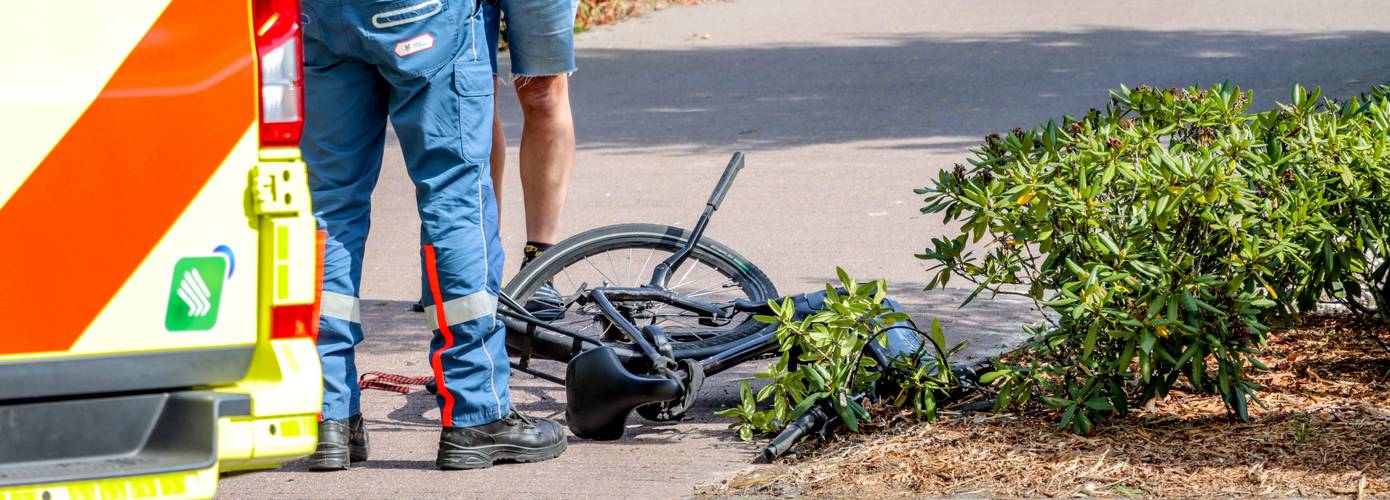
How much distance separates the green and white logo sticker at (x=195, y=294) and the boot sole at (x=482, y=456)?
1.36m

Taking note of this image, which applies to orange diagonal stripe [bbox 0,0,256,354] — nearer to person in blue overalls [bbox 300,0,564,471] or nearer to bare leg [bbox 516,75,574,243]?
person in blue overalls [bbox 300,0,564,471]

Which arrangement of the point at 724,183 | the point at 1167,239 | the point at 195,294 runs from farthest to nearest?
the point at 724,183, the point at 1167,239, the point at 195,294

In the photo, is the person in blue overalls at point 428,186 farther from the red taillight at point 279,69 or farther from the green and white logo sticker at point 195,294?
the green and white logo sticker at point 195,294

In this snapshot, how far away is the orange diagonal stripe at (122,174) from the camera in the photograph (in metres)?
2.84

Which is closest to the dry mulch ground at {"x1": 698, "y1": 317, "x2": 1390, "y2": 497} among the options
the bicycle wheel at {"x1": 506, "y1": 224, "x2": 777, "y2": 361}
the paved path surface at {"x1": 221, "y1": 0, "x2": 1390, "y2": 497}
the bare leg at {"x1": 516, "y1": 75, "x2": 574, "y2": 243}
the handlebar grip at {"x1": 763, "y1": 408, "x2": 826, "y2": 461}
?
the handlebar grip at {"x1": 763, "y1": 408, "x2": 826, "y2": 461}

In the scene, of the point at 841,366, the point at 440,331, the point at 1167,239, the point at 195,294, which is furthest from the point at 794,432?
the point at 195,294

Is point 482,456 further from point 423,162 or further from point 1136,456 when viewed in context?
point 1136,456

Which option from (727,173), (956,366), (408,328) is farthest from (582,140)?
(956,366)

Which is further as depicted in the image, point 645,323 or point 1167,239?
point 645,323

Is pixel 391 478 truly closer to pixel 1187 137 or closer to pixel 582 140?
pixel 1187 137

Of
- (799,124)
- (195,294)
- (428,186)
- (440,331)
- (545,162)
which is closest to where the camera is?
(195,294)

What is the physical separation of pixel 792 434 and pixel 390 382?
4.65ft

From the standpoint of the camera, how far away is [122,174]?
2898 millimetres

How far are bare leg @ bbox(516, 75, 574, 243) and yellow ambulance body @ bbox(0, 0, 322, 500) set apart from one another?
2868mm
